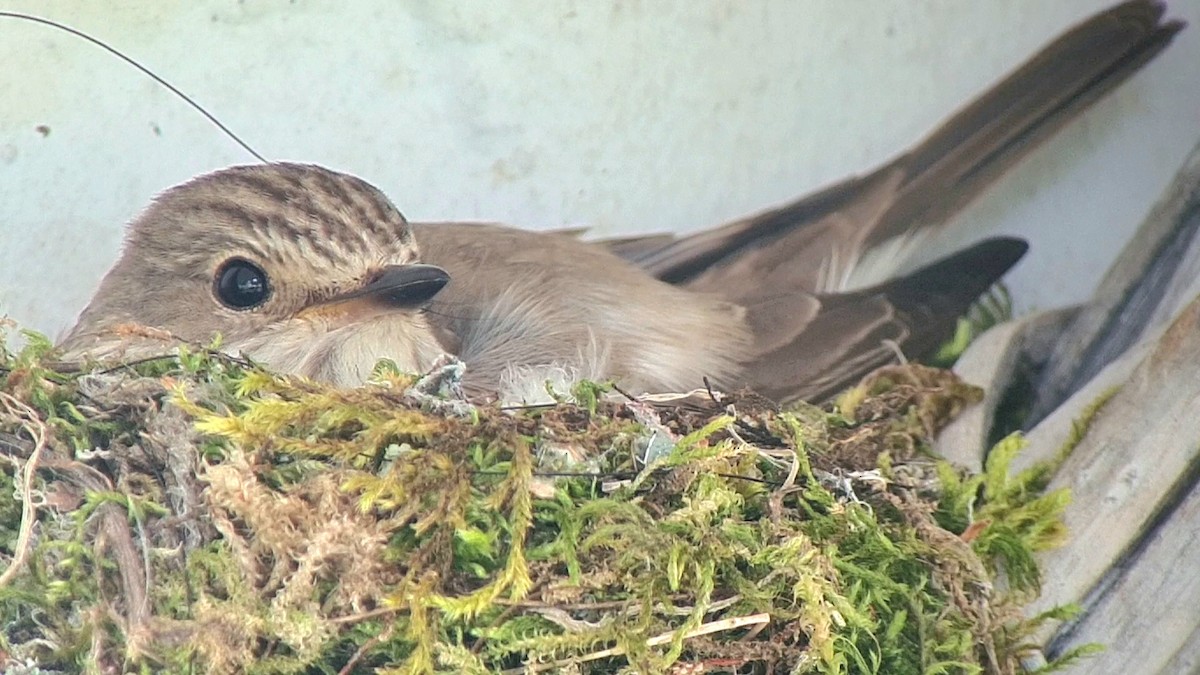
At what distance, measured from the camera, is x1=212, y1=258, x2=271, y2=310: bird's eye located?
2.58m

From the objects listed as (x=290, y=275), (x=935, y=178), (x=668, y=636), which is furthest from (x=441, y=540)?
(x=935, y=178)

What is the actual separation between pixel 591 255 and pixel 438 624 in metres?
1.50

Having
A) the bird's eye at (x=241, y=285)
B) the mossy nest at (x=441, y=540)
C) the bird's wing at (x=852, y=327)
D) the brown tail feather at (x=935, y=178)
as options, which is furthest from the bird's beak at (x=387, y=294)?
the brown tail feather at (x=935, y=178)

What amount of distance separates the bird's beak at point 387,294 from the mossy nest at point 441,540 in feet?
1.09

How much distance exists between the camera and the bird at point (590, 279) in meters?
2.55

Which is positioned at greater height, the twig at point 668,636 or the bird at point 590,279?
the bird at point 590,279

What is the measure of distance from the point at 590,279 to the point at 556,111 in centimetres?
49

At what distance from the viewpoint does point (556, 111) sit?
3.24 meters

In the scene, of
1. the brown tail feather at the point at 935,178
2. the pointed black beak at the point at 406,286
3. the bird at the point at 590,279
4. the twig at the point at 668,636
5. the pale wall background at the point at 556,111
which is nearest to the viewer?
the twig at the point at 668,636

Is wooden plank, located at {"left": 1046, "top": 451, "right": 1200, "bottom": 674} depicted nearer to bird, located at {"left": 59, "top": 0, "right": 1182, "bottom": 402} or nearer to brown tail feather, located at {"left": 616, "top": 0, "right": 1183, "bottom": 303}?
bird, located at {"left": 59, "top": 0, "right": 1182, "bottom": 402}

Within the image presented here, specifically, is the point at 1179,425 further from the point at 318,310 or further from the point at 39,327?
the point at 39,327

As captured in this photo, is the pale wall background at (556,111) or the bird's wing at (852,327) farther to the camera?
the bird's wing at (852,327)

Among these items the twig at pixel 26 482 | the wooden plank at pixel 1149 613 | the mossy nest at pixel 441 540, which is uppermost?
the wooden plank at pixel 1149 613

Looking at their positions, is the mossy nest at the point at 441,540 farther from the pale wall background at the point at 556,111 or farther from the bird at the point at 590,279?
the pale wall background at the point at 556,111
